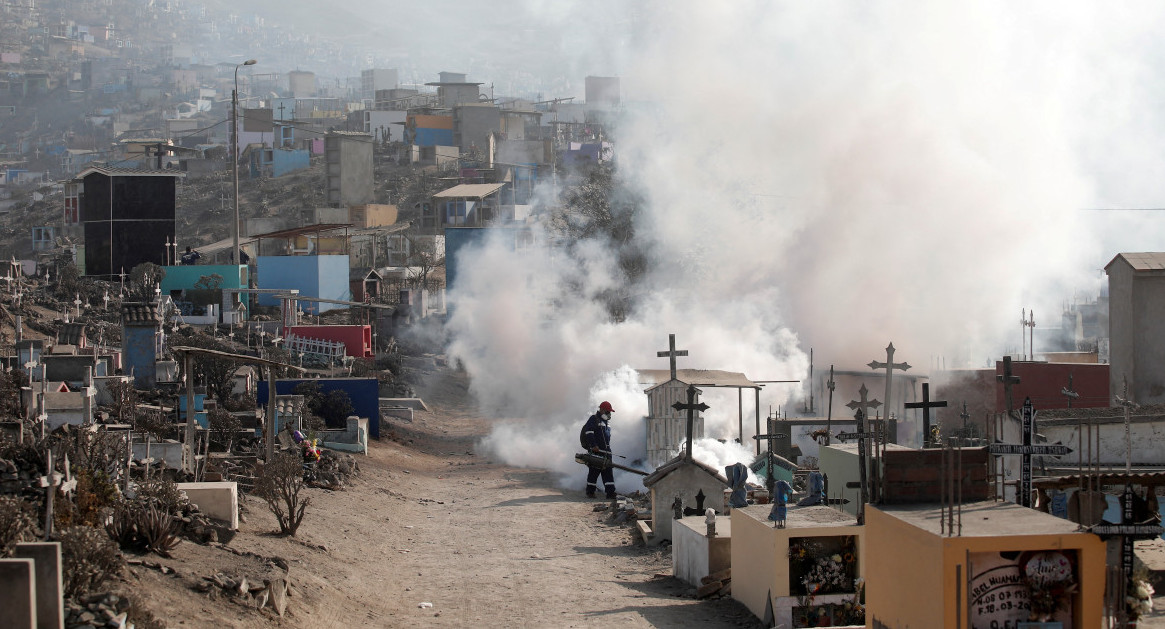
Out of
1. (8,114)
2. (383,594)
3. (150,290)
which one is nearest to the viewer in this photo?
(383,594)

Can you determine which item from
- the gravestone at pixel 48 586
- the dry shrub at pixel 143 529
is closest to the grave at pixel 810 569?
the dry shrub at pixel 143 529

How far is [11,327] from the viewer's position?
3534 cm

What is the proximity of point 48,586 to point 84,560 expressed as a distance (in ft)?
5.20

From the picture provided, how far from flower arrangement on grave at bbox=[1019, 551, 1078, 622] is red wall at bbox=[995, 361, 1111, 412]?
788 inches

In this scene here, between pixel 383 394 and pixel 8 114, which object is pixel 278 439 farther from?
pixel 8 114

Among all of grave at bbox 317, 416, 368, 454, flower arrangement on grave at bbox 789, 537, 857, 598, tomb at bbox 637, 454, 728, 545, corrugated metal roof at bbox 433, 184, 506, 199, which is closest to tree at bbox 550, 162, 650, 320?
corrugated metal roof at bbox 433, 184, 506, 199

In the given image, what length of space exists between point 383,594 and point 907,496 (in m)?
8.24

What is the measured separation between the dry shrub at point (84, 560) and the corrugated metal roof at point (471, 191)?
184 ft

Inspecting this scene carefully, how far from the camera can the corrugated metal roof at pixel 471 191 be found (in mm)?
68688

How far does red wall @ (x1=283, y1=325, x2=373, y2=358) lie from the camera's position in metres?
43.7

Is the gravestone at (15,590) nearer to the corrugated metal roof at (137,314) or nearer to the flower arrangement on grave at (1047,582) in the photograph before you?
the flower arrangement on grave at (1047,582)

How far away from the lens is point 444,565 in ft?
67.0

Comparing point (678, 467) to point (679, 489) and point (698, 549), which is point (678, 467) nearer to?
point (679, 489)

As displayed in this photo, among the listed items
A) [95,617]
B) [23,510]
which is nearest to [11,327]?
[23,510]
